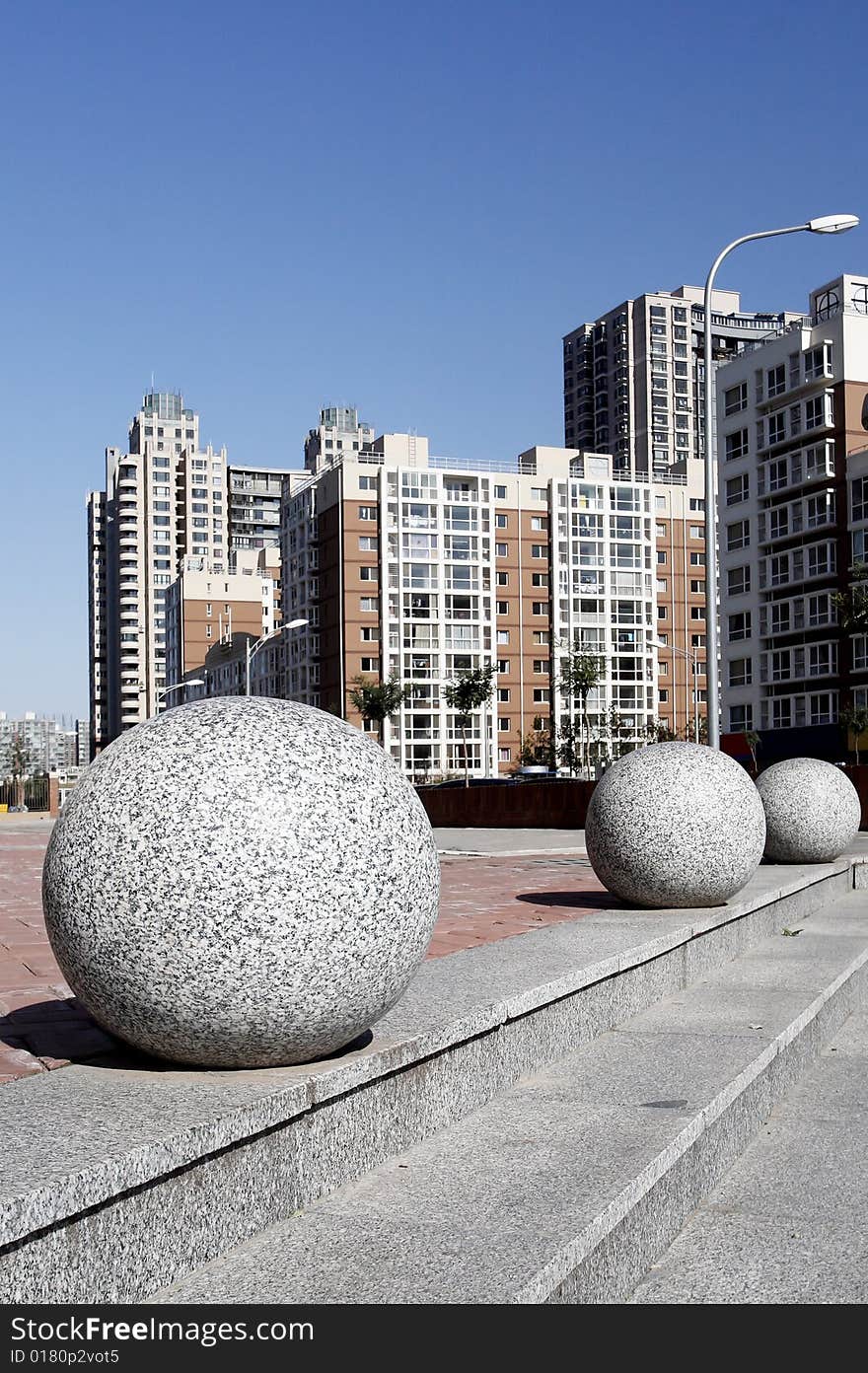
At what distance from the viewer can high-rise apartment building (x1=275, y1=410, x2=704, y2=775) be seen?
A: 10875 cm

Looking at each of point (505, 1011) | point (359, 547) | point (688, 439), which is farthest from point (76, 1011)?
point (688, 439)

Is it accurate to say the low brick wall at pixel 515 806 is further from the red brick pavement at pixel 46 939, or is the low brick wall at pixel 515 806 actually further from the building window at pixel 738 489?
the building window at pixel 738 489

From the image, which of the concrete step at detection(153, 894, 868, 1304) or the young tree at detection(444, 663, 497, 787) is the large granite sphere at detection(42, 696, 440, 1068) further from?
the young tree at detection(444, 663, 497, 787)

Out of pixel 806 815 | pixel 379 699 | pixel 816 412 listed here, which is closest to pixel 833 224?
pixel 806 815

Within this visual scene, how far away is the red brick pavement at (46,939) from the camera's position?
570cm

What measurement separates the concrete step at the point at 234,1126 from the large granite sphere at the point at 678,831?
320 centimetres

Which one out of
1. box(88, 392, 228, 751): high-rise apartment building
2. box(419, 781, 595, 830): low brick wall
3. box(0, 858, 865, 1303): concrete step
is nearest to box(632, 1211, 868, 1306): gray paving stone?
box(0, 858, 865, 1303): concrete step

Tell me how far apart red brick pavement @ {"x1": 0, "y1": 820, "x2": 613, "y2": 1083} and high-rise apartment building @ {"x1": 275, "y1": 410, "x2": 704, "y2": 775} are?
83028 mm

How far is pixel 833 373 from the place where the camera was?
7875 centimetres

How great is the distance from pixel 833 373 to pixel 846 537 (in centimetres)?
978

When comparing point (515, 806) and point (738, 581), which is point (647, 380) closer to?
point (738, 581)

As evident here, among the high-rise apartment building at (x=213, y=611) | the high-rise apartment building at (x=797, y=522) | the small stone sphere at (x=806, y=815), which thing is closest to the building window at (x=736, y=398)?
the high-rise apartment building at (x=797, y=522)

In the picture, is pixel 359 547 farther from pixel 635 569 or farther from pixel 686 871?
pixel 686 871

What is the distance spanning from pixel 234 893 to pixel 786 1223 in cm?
232
